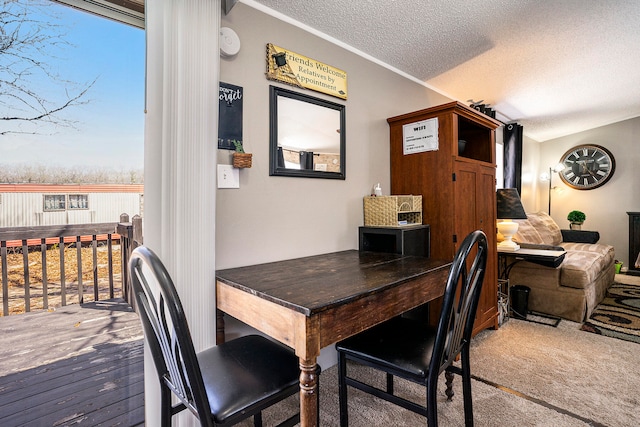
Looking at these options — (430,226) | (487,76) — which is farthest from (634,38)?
(430,226)

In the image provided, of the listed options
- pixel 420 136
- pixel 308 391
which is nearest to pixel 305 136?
pixel 420 136

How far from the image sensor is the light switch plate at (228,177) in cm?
163

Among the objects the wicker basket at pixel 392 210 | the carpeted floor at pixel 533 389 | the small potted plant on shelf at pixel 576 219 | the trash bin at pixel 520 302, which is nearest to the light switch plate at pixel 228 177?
the wicker basket at pixel 392 210

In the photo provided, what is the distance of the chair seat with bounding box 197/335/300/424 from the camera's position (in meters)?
1.01

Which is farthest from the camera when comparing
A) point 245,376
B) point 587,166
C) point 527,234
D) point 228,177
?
point 587,166

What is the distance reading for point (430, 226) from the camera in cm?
239

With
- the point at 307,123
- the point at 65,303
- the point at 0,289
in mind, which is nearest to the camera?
the point at 0,289

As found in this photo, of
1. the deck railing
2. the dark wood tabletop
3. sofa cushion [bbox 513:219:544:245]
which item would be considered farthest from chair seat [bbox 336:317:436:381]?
sofa cushion [bbox 513:219:544:245]

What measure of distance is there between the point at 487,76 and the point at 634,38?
1057mm

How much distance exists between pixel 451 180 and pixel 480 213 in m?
0.53

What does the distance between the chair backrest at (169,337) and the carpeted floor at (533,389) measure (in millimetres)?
827

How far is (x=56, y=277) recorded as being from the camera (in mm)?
1577

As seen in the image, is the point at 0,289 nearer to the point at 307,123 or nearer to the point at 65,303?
the point at 65,303

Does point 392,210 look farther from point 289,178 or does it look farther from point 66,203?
point 66,203
